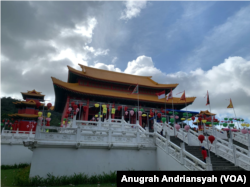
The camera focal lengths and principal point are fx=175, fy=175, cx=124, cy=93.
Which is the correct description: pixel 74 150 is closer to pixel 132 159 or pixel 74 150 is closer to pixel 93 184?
pixel 93 184

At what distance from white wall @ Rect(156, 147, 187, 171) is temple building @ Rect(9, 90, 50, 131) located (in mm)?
23906

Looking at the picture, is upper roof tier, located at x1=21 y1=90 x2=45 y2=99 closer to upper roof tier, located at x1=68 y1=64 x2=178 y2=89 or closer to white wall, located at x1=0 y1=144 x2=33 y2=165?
upper roof tier, located at x1=68 y1=64 x2=178 y2=89

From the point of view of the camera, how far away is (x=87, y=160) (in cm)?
1041

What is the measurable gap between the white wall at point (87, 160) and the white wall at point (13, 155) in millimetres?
13045

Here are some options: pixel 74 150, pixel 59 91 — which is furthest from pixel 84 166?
pixel 59 91

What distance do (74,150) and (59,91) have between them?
17057 millimetres

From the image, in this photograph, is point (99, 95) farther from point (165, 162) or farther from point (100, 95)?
point (165, 162)

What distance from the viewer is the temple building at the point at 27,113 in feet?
102

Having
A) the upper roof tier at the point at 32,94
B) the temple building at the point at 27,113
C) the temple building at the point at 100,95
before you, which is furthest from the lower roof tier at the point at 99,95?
the upper roof tier at the point at 32,94

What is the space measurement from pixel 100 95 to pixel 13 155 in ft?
40.6

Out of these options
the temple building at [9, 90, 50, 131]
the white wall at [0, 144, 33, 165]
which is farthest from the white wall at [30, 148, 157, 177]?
the temple building at [9, 90, 50, 131]

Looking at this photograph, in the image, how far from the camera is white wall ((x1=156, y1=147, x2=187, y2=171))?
31.9 feet

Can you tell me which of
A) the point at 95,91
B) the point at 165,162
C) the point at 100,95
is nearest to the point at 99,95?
the point at 100,95

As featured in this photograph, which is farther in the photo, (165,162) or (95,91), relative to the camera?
(95,91)
